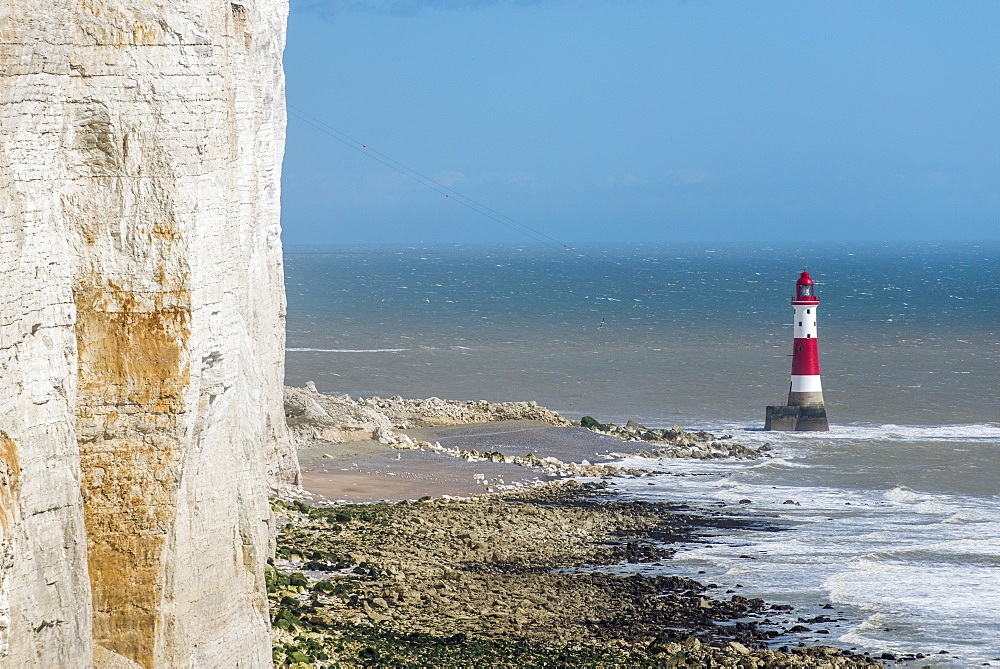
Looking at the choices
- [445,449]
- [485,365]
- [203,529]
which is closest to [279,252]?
[445,449]

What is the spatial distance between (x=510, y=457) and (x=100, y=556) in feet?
61.3

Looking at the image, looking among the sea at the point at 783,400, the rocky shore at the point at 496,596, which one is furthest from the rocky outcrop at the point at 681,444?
the rocky shore at the point at 496,596

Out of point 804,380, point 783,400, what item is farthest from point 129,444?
point 783,400

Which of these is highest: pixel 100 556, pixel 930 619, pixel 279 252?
pixel 279 252

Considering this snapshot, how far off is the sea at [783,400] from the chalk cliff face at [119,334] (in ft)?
28.2

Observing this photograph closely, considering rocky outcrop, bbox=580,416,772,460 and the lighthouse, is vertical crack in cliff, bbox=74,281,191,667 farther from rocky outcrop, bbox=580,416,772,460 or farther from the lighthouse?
the lighthouse

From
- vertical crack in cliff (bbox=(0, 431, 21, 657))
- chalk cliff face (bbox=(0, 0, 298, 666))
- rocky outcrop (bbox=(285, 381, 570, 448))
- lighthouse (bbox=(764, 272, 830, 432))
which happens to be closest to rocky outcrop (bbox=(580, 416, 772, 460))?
rocky outcrop (bbox=(285, 381, 570, 448))

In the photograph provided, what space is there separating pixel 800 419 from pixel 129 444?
27.6m

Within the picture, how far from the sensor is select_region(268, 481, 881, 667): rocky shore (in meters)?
13.3

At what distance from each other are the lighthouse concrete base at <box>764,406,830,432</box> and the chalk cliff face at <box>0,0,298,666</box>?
2636 centimetres

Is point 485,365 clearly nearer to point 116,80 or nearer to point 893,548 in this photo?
point 893,548

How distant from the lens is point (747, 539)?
20.1 metres

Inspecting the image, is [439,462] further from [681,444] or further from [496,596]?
[496,596]

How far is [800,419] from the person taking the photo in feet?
110
